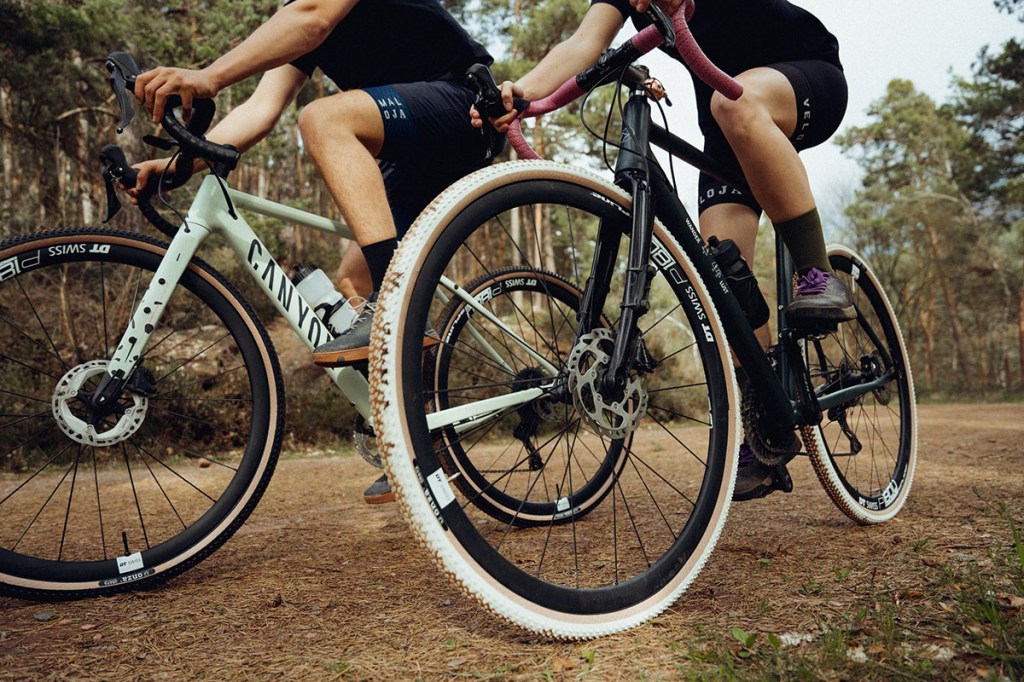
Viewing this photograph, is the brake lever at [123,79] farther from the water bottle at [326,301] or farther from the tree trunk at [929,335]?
the tree trunk at [929,335]

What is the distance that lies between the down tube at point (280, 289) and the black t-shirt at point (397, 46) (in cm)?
70

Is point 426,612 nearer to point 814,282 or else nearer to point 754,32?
point 814,282

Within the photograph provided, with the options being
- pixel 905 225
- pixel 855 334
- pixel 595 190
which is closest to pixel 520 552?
pixel 595 190

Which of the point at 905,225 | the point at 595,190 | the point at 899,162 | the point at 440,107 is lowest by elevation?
the point at 595,190

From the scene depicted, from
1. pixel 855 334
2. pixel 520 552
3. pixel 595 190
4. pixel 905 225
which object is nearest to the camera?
pixel 595 190

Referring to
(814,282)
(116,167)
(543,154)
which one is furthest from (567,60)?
(543,154)

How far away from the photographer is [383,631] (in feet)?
5.21

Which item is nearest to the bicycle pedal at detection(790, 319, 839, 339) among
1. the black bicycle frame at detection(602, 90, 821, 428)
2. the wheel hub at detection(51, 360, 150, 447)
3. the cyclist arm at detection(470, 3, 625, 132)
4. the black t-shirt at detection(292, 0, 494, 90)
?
the black bicycle frame at detection(602, 90, 821, 428)

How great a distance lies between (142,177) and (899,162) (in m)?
34.5

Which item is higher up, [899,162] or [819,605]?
[899,162]

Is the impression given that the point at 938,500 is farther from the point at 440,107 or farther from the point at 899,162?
the point at 899,162

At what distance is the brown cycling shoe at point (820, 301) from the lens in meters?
2.24

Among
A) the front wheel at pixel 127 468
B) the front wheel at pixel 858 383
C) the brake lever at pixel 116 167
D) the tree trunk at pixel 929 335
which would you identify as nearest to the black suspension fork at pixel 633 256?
the front wheel at pixel 858 383

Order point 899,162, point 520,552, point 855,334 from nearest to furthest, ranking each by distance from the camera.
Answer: point 520,552, point 855,334, point 899,162
